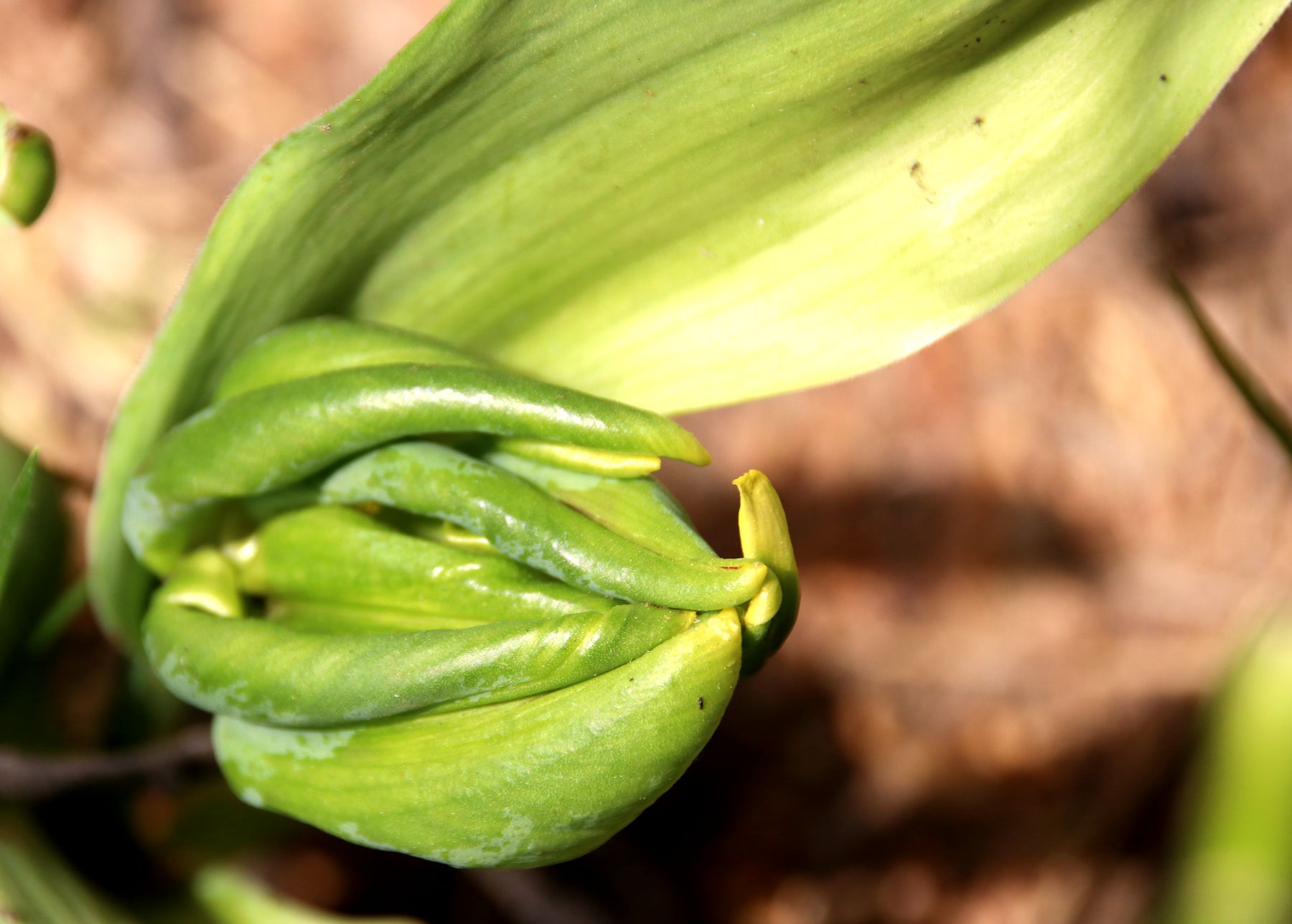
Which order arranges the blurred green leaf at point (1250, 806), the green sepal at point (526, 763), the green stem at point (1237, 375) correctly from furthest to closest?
the blurred green leaf at point (1250, 806) < the green stem at point (1237, 375) < the green sepal at point (526, 763)

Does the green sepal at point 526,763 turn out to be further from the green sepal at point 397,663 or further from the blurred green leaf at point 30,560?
the blurred green leaf at point 30,560

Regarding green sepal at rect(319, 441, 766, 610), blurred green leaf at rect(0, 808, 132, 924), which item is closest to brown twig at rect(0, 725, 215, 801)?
blurred green leaf at rect(0, 808, 132, 924)

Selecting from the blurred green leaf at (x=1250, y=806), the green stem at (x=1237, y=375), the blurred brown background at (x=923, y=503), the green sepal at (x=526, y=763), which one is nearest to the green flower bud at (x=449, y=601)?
the green sepal at (x=526, y=763)

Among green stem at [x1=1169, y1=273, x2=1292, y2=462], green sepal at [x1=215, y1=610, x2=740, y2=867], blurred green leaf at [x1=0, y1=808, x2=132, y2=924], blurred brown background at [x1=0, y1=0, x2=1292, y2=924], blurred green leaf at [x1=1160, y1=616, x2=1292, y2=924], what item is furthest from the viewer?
blurred brown background at [x1=0, y1=0, x2=1292, y2=924]


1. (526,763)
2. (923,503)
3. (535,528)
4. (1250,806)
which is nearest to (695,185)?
(535,528)

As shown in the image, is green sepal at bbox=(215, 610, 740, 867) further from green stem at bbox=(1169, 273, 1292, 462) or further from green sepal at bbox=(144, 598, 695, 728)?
green stem at bbox=(1169, 273, 1292, 462)

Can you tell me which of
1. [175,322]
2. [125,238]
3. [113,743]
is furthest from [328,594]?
[125,238]

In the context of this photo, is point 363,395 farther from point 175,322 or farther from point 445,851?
point 445,851
